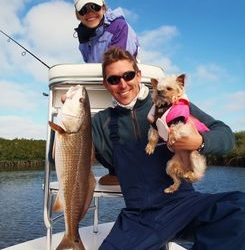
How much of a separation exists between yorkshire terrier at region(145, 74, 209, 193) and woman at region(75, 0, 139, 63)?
3.54ft

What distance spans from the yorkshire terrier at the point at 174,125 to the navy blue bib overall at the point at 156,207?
10 cm

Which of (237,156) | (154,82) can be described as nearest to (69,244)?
(154,82)

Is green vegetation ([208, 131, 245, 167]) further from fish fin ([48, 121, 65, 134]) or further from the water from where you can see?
fish fin ([48, 121, 65, 134])

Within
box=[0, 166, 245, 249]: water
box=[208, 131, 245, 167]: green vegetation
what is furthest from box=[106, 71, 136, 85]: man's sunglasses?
box=[208, 131, 245, 167]: green vegetation

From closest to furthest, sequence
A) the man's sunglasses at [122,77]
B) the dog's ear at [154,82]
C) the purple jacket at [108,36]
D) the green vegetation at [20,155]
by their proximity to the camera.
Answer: the man's sunglasses at [122,77] < the dog's ear at [154,82] < the purple jacket at [108,36] < the green vegetation at [20,155]

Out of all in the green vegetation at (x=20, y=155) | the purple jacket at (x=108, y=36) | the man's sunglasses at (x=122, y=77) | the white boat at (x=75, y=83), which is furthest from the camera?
the green vegetation at (x=20, y=155)

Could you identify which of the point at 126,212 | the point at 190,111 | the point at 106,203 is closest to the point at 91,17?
the point at 190,111

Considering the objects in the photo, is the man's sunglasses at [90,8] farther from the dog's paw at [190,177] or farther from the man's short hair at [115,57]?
the dog's paw at [190,177]

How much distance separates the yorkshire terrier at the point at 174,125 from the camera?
3469 millimetres

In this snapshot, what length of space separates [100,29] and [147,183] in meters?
2.00

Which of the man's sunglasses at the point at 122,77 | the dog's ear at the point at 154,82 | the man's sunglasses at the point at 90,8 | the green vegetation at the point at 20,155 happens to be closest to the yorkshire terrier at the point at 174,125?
the dog's ear at the point at 154,82

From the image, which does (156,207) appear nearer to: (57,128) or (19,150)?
(57,128)

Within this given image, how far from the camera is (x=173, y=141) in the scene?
11.2 ft

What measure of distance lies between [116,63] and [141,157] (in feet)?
2.66
